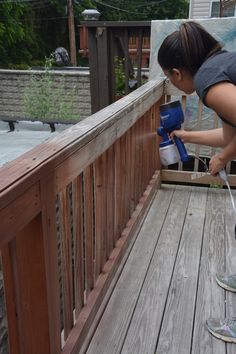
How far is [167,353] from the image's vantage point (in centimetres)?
182

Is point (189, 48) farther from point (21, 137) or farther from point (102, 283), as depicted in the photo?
point (21, 137)

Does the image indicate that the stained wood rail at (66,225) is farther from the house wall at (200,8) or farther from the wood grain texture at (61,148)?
the house wall at (200,8)

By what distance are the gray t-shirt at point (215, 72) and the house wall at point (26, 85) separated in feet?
25.2

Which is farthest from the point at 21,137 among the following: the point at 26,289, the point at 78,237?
the point at 26,289

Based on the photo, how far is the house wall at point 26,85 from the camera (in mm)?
9702

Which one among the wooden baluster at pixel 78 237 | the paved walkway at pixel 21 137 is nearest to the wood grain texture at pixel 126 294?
the wooden baluster at pixel 78 237

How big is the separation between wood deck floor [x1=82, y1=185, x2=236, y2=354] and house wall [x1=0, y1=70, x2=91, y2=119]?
6.31 metres

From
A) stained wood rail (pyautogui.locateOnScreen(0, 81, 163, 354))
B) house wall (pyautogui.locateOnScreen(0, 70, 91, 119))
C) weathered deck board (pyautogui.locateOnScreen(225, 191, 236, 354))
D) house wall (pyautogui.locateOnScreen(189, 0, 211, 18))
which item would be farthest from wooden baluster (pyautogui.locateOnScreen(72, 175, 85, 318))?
house wall (pyautogui.locateOnScreen(189, 0, 211, 18))

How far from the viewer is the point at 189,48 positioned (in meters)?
1.56

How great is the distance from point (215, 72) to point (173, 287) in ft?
4.38

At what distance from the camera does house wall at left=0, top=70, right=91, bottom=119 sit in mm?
9702

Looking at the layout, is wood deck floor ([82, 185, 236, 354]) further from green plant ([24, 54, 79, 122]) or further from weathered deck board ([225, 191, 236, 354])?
green plant ([24, 54, 79, 122])

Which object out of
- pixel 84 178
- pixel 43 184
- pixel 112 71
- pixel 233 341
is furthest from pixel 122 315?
pixel 112 71

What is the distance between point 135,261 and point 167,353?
790mm
